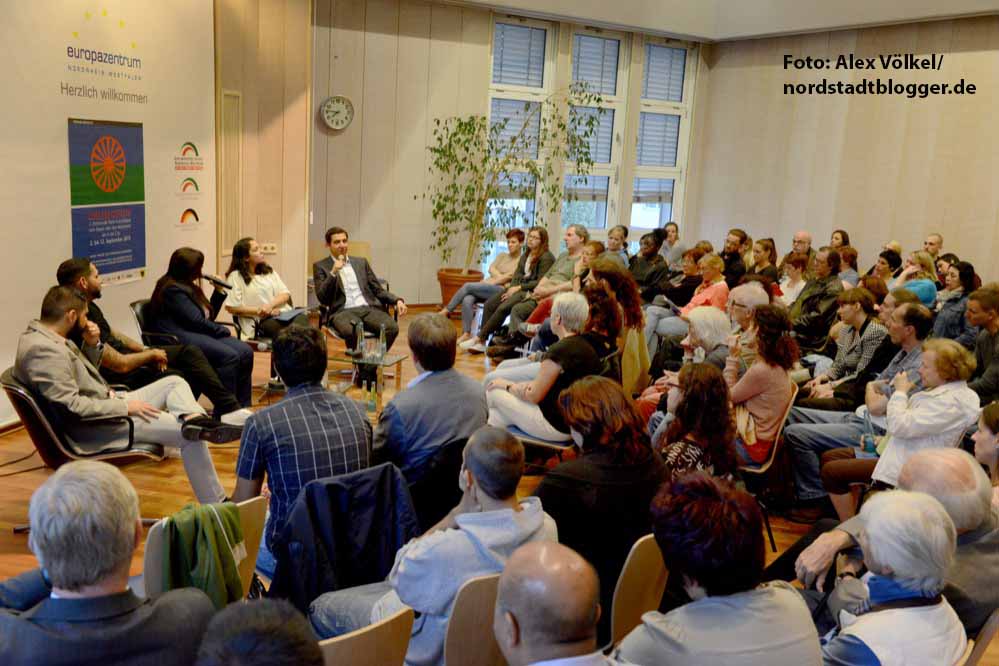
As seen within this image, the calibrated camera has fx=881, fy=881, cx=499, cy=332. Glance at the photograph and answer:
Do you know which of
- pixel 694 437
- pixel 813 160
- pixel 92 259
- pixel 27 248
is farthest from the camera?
pixel 813 160

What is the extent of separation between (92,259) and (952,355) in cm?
556

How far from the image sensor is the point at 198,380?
18.6 ft

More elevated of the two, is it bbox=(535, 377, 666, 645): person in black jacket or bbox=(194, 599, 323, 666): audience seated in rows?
bbox=(194, 599, 323, 666): audience seated in rows

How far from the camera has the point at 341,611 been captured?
8.52 feet

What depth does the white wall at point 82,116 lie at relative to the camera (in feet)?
18.1

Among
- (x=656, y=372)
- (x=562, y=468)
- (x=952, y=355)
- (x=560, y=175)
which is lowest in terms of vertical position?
(x=656, y=372)

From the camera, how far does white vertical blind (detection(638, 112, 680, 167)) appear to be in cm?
1242

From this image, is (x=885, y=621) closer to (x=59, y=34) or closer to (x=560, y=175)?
(x=59, y=34)

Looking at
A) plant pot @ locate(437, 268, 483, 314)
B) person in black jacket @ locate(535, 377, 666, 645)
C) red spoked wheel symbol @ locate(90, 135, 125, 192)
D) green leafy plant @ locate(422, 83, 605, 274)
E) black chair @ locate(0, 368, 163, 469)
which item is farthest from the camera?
green leafy plant @ locate(422, 83, 605, 274)

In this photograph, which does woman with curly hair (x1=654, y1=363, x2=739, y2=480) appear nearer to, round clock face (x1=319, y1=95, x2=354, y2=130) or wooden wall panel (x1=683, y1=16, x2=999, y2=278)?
round clock face (x1=319, y1=95, x2=354, y2=130)

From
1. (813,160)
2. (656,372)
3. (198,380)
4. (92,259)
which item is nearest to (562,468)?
(198,380)

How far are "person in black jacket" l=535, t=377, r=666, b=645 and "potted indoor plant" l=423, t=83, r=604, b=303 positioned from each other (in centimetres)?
748

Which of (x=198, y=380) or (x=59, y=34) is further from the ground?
(x=59, y=34)

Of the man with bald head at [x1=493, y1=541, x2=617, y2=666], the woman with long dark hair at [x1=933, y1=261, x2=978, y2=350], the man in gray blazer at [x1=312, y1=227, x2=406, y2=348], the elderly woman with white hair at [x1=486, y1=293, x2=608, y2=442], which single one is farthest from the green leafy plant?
the man with bald head at [x1=493, y1=541, x2=617, y2=666]
